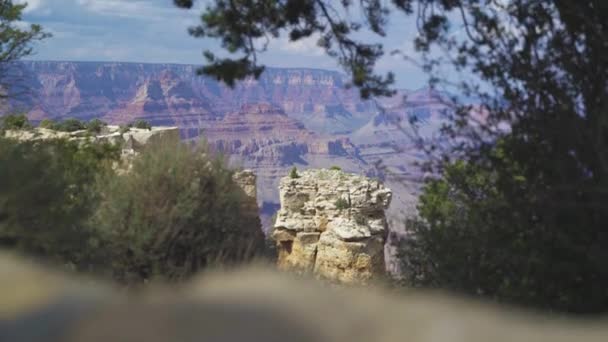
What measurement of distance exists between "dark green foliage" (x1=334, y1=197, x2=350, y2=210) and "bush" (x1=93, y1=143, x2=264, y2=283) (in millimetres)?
13734

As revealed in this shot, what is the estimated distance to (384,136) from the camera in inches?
307

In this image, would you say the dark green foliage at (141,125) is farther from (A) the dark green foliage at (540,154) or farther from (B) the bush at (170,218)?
(A) the dark green foliage at (540,154)

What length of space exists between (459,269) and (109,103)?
584 feet

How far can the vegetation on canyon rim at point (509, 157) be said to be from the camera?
17.7 feet

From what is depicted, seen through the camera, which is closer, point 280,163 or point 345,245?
point 345,245

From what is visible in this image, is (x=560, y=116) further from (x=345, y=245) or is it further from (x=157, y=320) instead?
(x=345, y=245)

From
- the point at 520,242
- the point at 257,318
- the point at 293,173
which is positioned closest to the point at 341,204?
the point at 293,173

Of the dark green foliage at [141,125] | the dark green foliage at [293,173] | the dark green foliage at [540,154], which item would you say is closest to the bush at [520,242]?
the dark green foliage at [540,154]

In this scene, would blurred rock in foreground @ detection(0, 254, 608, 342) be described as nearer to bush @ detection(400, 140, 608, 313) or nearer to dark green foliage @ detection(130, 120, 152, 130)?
bush @ detection(400, 140, 608, 313)

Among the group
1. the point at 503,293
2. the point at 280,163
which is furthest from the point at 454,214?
the point at 280,163

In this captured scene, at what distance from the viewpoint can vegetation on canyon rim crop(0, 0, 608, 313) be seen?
5.40 m

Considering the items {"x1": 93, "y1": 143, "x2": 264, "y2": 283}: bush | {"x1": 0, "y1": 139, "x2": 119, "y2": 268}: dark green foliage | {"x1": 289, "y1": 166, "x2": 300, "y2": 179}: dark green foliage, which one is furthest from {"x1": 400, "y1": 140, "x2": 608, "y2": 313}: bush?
{"x1": 289, "y1": 166, "x2": 300, "y2": 179}: dark green foliage

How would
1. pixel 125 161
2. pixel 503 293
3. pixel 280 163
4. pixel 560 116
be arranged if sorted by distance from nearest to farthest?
pixel 560 116, pixel 503 293, pixel 125 161, pixel 280 163

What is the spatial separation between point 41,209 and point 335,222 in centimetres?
1668
